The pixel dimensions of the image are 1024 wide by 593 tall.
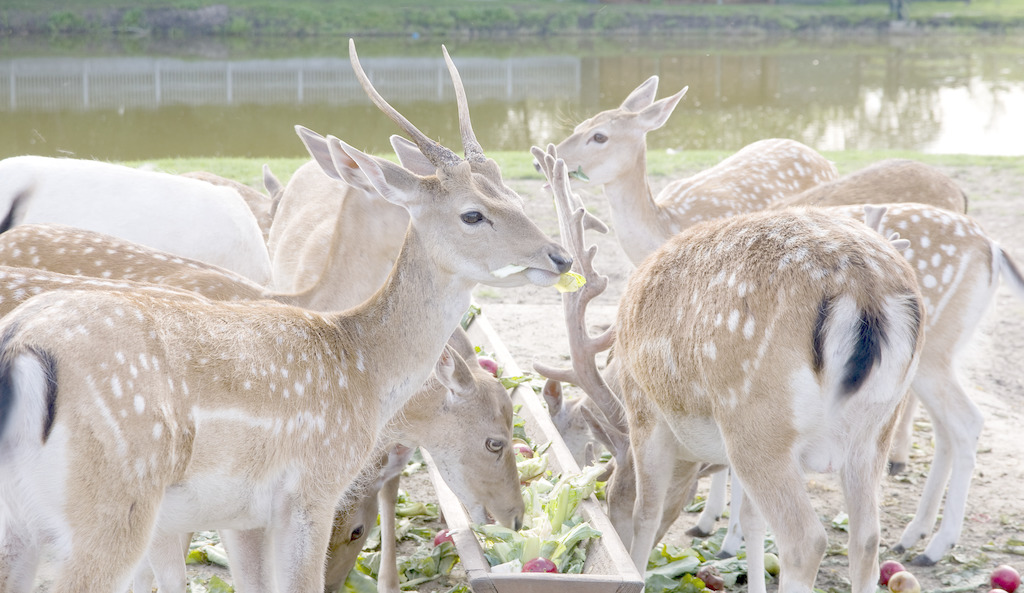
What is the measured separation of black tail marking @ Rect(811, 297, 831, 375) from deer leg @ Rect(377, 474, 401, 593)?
170 cm

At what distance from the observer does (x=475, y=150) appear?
11.2 ft

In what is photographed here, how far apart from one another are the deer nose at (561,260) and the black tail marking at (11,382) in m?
1.43

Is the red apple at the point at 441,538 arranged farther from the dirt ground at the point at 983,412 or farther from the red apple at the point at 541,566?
the dirt ground at the point at 983,412

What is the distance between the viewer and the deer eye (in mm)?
3160

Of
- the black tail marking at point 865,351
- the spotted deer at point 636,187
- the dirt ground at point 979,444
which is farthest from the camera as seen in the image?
the spotted deer at point 636,187

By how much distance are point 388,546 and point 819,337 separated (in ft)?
5.82

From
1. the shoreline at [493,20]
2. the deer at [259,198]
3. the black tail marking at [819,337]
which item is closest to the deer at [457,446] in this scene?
the black tail marking at [819,337]

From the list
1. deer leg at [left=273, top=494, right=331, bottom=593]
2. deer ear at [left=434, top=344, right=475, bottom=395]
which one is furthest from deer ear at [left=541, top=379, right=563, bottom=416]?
deer leg at [left=273, top=494, right=331, bottom=593]

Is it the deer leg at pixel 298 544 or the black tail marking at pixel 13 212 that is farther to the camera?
the black tail marking at pixel 13 212

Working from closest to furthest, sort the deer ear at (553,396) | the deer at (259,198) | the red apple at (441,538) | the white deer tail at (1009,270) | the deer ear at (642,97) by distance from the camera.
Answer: the red apple at (441,538) → the white deer tail at (1009,270) → the deer ear at (553,396) → the deer ear at (642,97) → the deer at (259,198)

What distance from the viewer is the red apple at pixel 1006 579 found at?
389cm

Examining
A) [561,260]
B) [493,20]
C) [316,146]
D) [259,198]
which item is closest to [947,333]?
[561,260]

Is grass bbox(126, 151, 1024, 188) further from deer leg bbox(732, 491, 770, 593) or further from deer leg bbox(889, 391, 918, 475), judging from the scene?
deer leg bbox(732, 491, 770, 593)

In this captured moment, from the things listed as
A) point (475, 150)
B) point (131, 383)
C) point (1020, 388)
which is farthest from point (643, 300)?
point (1020, 388)
